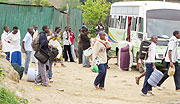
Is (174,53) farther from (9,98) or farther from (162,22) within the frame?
(162,22)

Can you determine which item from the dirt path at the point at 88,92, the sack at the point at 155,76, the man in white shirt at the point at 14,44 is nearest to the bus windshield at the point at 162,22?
the dirt path at the point at 88,92

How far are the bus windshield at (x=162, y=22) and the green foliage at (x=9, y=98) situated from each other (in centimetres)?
913

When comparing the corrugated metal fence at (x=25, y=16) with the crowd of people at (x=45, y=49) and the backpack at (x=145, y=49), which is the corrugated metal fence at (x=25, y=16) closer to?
the crowd of people at (x=45, y=49)

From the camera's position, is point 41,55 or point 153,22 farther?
point 153,22

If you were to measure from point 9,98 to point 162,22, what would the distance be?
10.1 m

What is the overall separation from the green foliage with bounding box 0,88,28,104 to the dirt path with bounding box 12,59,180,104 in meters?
0.42

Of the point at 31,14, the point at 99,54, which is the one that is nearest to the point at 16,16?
the point at 31,14

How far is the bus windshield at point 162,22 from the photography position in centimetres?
1634

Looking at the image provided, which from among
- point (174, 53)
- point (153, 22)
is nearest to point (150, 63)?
point (174, 53)

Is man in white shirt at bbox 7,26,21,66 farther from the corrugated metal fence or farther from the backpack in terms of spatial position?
the corrugated metal fence

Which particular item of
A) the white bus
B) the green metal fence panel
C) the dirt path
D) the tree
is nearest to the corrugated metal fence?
the green metal fence panel

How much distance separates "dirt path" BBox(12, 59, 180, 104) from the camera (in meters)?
9.49

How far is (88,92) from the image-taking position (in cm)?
1131

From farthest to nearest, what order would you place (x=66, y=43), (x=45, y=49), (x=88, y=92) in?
(x=66, y=43)
(x=88, y=92)
(x=45, y=49)
